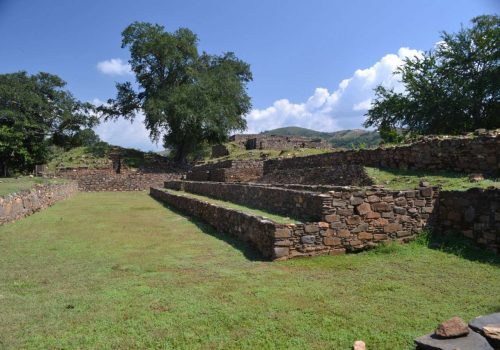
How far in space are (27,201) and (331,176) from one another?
32.5ft

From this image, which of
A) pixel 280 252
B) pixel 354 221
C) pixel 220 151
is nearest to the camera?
pixel 280 252

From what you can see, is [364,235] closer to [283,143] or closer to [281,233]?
[281,233]

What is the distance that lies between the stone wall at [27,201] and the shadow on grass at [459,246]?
404 inches

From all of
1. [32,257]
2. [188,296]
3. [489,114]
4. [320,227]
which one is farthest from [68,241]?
[489,114]

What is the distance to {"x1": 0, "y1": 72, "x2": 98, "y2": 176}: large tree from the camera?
32406mm

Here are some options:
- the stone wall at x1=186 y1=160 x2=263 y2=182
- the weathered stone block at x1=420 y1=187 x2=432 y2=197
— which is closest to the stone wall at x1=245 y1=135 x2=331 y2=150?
the stone wall at x1=186 y1=160 x2=263 y2=182

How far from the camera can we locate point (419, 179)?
9359 mm

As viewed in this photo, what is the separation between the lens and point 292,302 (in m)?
4.50

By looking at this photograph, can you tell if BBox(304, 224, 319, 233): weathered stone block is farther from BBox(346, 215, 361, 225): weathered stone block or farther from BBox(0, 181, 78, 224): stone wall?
BBox(0, 181, 78, 224): stone wall

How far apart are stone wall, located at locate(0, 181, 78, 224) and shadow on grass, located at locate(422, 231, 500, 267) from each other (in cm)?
1026

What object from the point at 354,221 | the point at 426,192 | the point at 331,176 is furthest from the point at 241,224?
the point at 331,176

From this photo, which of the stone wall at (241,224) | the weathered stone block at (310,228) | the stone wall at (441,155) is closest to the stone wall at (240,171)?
the stone wall at (241,224)

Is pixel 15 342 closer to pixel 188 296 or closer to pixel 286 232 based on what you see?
pixel 188 296

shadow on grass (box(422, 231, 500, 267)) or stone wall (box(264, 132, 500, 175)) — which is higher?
stone wall (box(264, 132, 500, 175))
